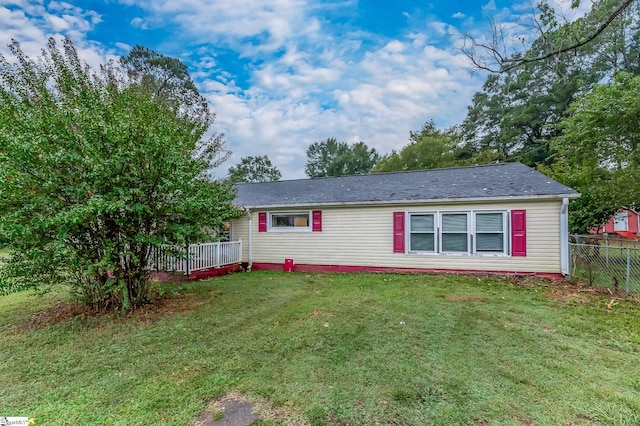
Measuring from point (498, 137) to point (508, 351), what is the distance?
26.8 m

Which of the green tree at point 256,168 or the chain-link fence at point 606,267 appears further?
the green tree at point 256,168

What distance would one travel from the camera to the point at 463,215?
26.5 ft

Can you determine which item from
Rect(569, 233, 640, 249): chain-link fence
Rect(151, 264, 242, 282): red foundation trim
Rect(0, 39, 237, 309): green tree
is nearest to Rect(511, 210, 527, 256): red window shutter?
Rect(569, 233, 640, 249): chain-link fence

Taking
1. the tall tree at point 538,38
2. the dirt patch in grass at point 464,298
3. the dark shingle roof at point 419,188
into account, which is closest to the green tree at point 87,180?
the dark shingle roof at point 419,188

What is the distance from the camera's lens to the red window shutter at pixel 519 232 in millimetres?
7496

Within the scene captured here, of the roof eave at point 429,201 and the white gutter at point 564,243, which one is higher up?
the roof eave at point 429,201

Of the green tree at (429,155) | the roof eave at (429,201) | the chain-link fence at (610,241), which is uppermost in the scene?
the green tree at (429,155)

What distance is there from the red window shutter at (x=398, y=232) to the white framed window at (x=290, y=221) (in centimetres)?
282

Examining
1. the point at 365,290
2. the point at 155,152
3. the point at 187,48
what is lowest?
the point at 365,290

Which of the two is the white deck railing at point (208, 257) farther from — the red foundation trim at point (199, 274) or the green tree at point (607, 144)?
the green tree at point (607, 144)

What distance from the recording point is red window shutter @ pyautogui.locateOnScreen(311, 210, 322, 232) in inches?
376

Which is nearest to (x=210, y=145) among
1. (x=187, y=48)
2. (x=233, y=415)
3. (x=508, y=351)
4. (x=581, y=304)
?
(x=233, y=415)

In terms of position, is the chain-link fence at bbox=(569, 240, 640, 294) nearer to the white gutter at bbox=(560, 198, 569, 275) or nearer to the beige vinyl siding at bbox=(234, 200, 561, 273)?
the white gutter at bbox=(560, 198, 569, 275)

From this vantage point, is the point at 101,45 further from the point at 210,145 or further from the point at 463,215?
the point at 463,215
